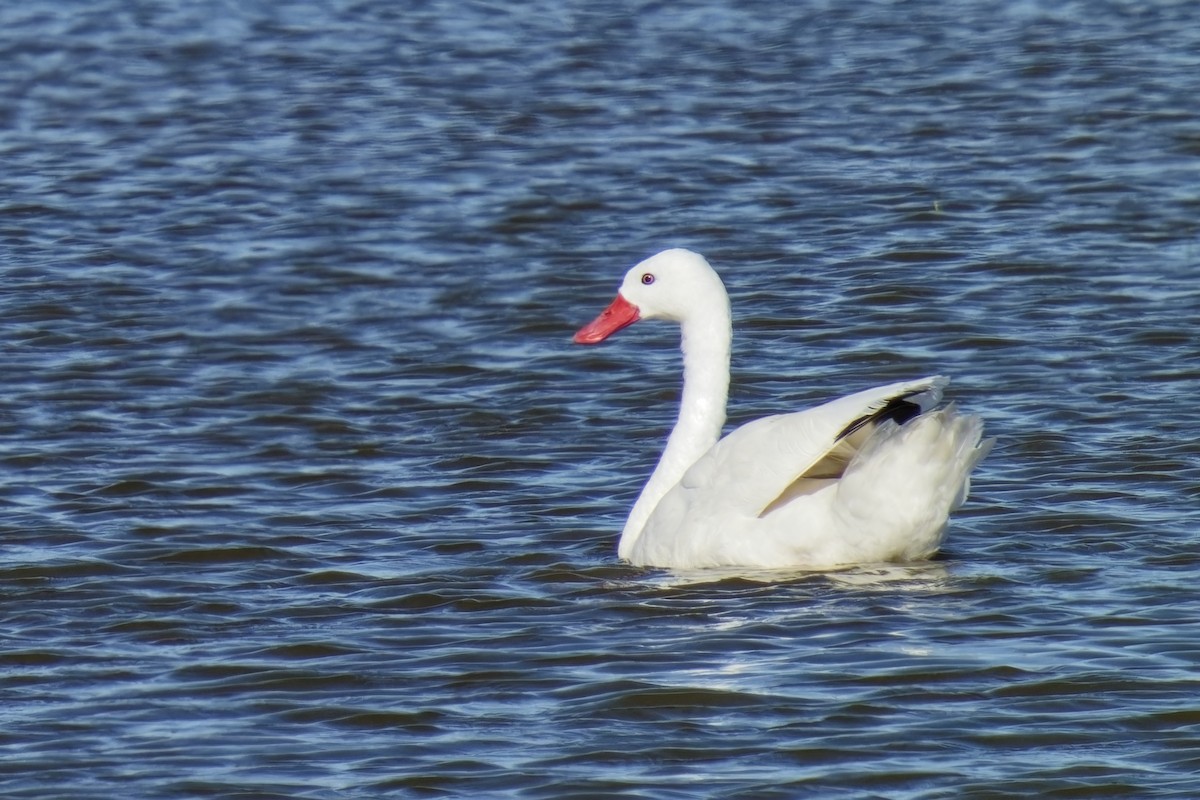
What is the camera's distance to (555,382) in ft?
Result: 39.4

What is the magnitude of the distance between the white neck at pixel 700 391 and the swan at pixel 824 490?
0.32 metres

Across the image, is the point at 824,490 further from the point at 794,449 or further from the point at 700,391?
the point at 700,391

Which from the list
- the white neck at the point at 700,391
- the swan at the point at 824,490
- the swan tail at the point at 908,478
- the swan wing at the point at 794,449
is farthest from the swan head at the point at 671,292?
the swan tail at the point at 908,478

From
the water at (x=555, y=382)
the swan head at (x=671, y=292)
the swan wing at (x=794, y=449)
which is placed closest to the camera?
the water at (x=555, y=382)

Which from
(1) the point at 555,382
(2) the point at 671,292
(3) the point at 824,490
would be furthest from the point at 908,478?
(1) the point at 555,382

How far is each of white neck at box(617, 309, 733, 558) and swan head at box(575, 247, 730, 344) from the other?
3cm

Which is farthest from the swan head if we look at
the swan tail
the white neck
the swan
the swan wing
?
the swan tail

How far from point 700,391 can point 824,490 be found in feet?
3.65

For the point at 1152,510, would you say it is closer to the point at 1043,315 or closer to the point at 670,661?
the point at 670,661

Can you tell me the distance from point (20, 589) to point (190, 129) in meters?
10.1

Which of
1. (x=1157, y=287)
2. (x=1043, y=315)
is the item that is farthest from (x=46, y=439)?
(x=1157, y=287)

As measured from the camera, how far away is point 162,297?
45.5ft

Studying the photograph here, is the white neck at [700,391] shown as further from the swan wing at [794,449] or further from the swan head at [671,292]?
the swan wing at [794,449]

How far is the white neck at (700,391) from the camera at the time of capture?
952cm
